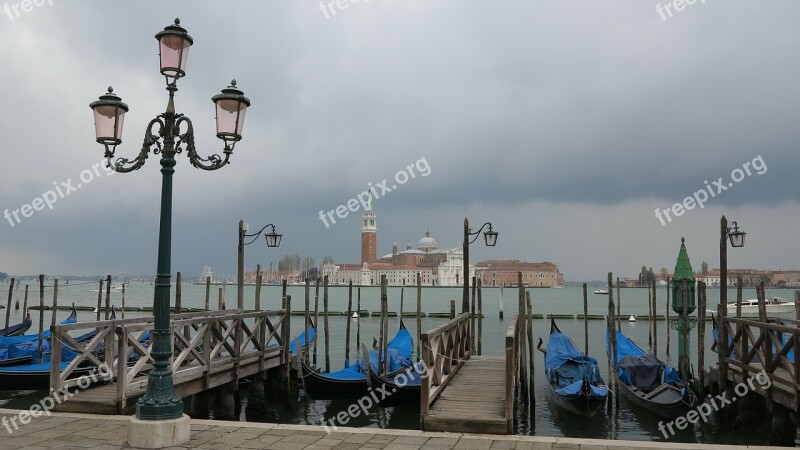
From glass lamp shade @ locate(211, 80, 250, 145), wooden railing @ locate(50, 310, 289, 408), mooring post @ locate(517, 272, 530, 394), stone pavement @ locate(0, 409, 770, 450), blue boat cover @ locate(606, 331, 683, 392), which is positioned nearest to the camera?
stone pavement @ locate(0, 409, 770, 450)

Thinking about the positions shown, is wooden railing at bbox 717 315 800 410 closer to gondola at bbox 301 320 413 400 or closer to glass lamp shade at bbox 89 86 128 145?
gondola at bbox 301 320 413 400

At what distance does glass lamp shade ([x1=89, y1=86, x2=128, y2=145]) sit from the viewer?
17.9 ft

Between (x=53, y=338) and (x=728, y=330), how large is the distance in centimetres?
1028

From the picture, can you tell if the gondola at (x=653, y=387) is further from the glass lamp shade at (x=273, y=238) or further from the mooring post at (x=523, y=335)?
the glass lamp shade at (x=273, y=238)

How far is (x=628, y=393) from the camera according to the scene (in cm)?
1138

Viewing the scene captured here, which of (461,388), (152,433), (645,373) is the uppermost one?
(152,433)

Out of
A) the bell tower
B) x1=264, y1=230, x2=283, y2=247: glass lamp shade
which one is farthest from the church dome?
x1=264, y1=230, x2=283, y2=247: glass lamp shade

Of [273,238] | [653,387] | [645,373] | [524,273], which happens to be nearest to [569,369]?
[645,373]

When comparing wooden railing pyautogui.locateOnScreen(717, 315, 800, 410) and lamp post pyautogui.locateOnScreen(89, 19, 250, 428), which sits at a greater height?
lamp post pyautogui.locateOnScreen(89, 19, 250, 428)

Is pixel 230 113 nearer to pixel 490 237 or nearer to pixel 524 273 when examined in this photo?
pixel 490 237

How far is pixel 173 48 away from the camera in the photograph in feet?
17.1

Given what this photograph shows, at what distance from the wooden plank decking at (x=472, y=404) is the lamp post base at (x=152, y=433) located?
2.37 meters

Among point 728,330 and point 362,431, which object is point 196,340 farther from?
point 728,330

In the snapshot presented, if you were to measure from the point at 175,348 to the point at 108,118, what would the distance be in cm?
514
